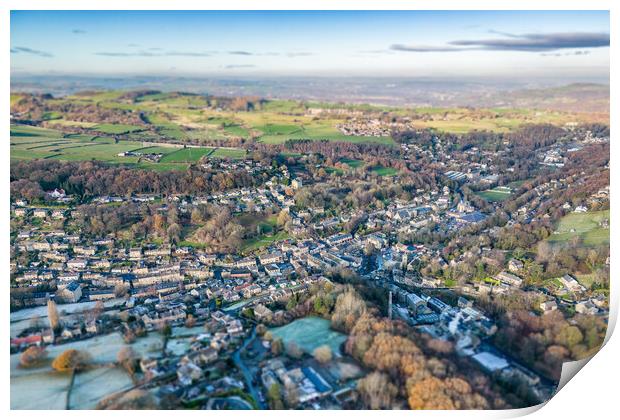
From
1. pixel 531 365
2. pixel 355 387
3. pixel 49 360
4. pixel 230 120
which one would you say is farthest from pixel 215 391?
pixel 230 120

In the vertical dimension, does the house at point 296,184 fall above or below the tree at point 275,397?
above

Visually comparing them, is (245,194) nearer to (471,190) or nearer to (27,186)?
(27,186)

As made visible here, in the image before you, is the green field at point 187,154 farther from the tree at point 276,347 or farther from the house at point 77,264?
the tree at point 276,347

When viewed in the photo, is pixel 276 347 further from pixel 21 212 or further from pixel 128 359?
pixel 21 212

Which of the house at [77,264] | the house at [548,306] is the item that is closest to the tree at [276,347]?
the house at [548,306]

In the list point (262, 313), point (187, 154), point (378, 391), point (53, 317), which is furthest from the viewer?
point (187, 154)

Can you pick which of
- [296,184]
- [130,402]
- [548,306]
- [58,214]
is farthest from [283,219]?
[130,402]
